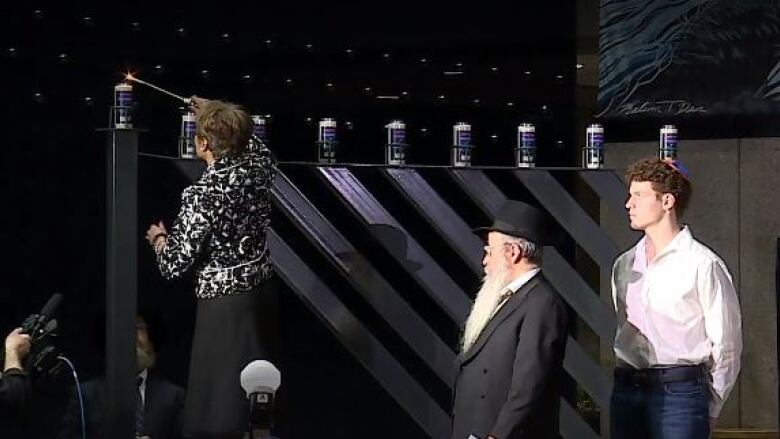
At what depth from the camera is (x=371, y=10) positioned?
6.41 meters

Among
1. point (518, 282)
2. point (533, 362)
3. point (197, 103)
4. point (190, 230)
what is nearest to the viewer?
point (533, 362)

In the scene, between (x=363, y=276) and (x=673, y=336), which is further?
(x=363, y=276)

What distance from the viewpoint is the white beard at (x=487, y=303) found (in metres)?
4.11

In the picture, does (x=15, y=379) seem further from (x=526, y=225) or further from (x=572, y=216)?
(x=572, y=216)

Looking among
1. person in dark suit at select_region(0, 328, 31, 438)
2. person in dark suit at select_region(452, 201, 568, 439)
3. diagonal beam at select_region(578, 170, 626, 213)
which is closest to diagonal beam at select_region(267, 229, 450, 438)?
diagonal beam at select_region(578, 170, 626, 213)

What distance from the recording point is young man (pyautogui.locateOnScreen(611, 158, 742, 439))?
13.4 ft

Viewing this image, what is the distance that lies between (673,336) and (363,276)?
1.71m

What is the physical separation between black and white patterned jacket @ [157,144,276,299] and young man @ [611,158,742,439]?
1071 millimetres

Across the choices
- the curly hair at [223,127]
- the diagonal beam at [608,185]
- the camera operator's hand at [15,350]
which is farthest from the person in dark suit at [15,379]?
the diagonal beam at [608,185]

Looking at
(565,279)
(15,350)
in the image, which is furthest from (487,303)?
(565,279)

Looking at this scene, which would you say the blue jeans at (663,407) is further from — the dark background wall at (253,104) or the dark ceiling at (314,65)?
the dark ceiling at (314,65)

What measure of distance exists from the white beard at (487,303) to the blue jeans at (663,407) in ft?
1.38

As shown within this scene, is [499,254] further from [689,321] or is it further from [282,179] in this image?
[282,179]

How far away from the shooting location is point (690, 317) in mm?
4121
